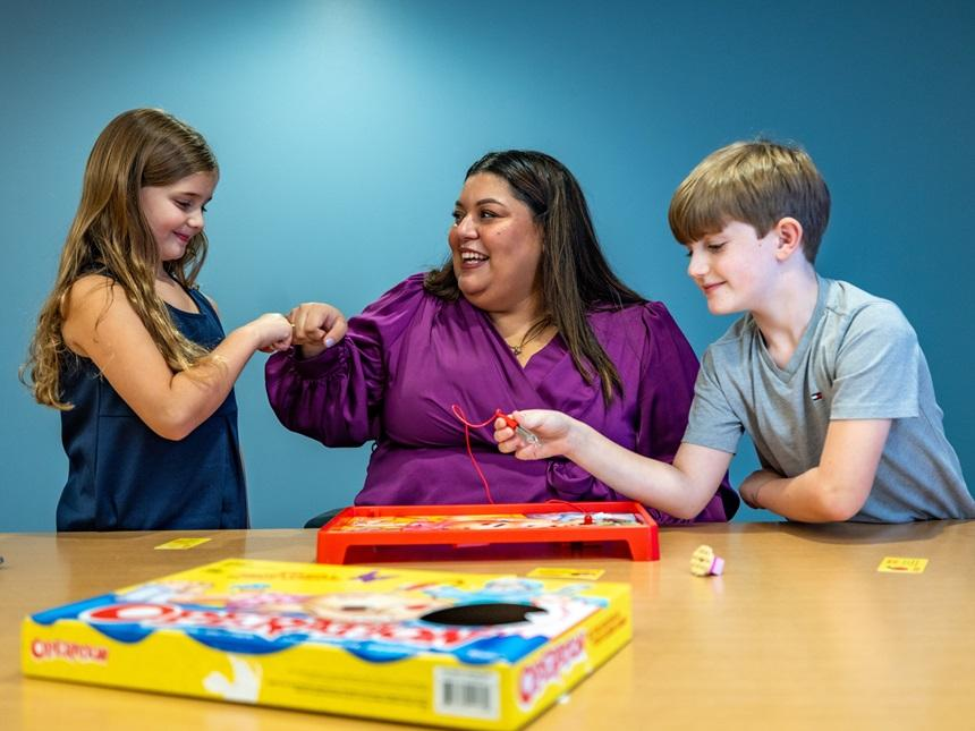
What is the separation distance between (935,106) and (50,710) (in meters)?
3.23

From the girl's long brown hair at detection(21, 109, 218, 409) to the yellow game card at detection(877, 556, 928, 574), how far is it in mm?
1124

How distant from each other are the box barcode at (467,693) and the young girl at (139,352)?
3.96 ft

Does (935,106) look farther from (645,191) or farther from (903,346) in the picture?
(903,346)

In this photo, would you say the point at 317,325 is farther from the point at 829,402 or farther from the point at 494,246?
the point at 829,402

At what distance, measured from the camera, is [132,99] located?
133 inches

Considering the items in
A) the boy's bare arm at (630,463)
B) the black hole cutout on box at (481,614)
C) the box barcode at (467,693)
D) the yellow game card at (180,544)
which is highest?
the boy's bare arm at (630,463)

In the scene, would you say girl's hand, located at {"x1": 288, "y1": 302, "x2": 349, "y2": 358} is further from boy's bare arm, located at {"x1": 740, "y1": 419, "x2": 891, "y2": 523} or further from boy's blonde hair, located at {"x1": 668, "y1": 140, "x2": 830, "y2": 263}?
boy's bare arm, located at {"x1": 740, "y1": 419, "x2": 891, "y2": 523}

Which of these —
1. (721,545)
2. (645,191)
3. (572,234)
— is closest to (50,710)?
(721,545)

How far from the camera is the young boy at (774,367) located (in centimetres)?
164

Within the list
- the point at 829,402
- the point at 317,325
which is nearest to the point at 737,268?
the point at 829,402

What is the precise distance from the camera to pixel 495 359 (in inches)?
81.2

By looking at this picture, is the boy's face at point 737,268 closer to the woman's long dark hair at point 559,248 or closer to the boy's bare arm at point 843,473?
the boy's bare arm at point 843,473

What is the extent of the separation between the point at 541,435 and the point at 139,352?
2.26 ft

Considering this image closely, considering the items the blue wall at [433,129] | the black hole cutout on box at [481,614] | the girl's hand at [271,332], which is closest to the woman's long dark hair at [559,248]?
the girl's hand at [271,332]
